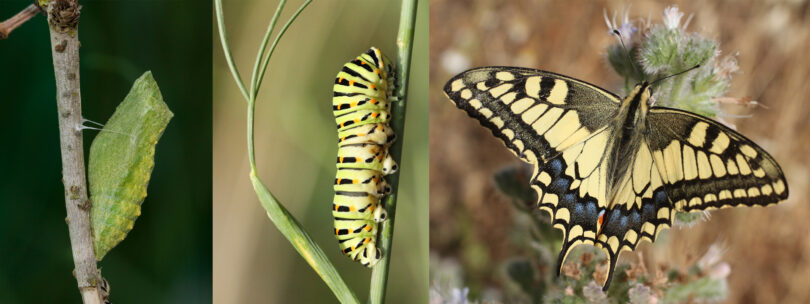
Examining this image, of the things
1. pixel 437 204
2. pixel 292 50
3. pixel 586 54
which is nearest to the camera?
pixel 586 54

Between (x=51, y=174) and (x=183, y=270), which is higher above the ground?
(x=51, y=174)

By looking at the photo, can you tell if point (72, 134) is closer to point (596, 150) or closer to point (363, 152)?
point (363, 152)

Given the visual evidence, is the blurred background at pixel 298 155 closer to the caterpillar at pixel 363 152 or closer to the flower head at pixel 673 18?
the caterpillar at pixel 363 152

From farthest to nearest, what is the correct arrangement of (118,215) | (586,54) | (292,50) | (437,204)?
(292,50), (437,204), (586,54), (118,215)

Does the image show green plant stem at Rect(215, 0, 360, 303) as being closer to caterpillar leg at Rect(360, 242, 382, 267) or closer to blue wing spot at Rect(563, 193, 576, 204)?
caterpillar leg at Rect(360, 242, 382, 267)

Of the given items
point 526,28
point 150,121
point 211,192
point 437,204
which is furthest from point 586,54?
point 211,192

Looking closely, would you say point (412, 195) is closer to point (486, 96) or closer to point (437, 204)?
point (437, 204)

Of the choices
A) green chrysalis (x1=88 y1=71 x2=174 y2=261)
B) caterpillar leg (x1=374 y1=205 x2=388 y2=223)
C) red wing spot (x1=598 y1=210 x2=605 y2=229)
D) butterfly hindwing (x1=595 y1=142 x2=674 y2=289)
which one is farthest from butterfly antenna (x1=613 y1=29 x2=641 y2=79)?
green chrysalis (x1=88 y1=71 x2=174 y2=261)

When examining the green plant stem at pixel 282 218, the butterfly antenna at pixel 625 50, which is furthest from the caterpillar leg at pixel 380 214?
the butterfly antenna at pixel 625 50
